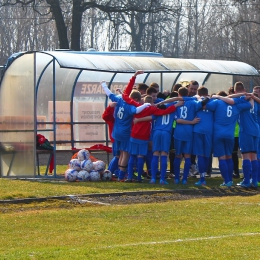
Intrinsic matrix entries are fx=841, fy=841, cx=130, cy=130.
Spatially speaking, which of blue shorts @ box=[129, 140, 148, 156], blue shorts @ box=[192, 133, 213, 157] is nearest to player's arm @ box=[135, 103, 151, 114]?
blue shorts @ box=[129, 140, 148, 156]

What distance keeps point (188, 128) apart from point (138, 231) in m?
6.41

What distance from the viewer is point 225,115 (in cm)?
1642

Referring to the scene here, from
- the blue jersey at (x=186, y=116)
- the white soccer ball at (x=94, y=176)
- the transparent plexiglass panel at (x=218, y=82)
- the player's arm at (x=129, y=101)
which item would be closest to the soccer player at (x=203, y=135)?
the blue jersey at (x=186, y=116)

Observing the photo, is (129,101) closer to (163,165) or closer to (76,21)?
(163,165)

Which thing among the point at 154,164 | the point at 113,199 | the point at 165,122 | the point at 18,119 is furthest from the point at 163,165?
the point at 18,119

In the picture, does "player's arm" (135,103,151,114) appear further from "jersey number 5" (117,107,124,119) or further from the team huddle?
"jersey number 5" (117,107,124,119)

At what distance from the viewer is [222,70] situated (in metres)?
21.0

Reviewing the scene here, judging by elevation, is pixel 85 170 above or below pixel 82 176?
above

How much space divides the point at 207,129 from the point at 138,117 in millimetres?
1493

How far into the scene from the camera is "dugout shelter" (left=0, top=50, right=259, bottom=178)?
18.7 metres

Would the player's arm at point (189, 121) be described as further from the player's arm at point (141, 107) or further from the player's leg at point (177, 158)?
the player's arm at point (141, 107)

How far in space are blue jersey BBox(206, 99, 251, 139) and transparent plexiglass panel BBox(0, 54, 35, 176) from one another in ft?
14.3

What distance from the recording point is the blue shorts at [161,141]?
17031mm

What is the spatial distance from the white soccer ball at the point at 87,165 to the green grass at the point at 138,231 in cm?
419
